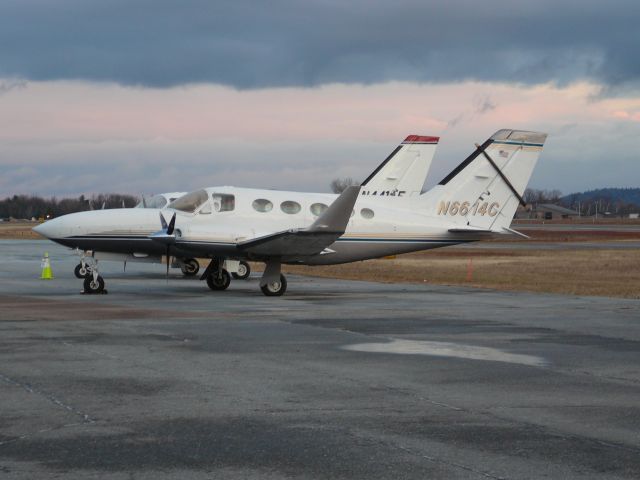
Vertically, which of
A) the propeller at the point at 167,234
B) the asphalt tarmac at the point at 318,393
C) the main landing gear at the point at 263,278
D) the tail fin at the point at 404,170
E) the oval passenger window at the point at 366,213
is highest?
the tail fin at the point at 404,170

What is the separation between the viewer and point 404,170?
42531mm

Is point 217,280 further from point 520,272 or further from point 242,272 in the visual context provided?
point 520,272

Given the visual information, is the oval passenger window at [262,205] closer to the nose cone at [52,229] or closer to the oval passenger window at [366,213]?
the oval passenger window at [366,213]

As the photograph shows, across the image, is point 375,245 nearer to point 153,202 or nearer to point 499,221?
point 499,221

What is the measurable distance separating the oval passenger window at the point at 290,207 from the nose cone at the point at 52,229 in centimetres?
571

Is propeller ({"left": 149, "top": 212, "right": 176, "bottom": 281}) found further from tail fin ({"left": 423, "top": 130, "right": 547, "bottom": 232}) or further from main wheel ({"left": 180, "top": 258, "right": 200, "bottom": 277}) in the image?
main wheel ({"left": 180, "top": 258, "right": 200, "bottom": 277})

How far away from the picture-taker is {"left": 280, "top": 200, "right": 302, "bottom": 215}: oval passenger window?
88.1 feet

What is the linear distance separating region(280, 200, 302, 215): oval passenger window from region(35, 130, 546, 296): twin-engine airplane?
0.03 meters

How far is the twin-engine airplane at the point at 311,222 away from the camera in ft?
82.9

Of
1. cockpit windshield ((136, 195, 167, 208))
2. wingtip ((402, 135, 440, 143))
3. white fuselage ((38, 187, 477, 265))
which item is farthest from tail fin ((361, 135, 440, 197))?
white fuselage ((38, 187, 477, 265))

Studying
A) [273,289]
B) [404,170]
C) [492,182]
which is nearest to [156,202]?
[273,289]

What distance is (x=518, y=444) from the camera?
8141 mm

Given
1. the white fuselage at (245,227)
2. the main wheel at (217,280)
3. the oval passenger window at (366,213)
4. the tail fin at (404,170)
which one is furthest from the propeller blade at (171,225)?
the tail fin at (404,170)

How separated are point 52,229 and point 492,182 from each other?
482 inches
